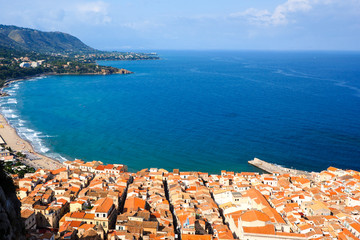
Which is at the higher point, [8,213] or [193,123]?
[8,213]

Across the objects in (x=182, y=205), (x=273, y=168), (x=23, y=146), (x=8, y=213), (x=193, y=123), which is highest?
(x=8, y=213)

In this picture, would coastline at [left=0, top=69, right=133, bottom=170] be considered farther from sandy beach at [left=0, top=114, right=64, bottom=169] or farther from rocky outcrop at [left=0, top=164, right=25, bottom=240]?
rocky outcrop at [left=0, top=164, right=25, bottom=240]

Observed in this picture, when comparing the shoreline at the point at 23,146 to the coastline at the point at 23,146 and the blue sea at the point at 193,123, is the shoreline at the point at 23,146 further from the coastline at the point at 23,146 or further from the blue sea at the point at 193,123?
the blue sea at the point at 193,123

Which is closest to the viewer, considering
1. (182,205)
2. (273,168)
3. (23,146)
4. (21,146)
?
(182,205)

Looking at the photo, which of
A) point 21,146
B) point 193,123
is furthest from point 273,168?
point 21,146

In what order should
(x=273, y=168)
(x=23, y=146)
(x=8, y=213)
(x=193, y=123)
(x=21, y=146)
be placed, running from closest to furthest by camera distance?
(x=8, y=213) → (x=273, y=168) → (x=21, y=146) → (x=23, y=146) → (x=193, y=123)

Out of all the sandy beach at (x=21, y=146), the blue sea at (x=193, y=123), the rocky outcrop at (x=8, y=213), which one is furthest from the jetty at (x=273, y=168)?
the rocky outcrop at (x=8, y=213)

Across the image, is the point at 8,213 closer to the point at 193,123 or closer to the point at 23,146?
the point at 23,146

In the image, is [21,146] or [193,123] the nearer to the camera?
[21,146]
